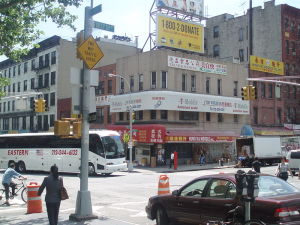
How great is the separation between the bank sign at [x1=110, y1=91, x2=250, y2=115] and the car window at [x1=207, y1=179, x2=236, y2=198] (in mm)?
30685

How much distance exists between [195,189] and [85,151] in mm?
3730

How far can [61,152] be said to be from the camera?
33.2 meters

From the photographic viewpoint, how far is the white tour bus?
3112 centimetres

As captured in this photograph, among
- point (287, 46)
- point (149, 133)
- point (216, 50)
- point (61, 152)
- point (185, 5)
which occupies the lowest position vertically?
point (61, 152)

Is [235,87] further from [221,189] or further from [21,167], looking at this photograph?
[221,189]

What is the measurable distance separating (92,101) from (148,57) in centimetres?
Answer: 3074

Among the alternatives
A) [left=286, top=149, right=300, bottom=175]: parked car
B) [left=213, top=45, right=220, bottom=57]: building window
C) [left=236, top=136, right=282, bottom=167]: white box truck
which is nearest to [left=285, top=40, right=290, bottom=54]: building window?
[left=213, top=45, right=220, bottom=57]: building window

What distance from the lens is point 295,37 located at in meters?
60.0

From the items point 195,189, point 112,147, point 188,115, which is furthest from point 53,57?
point 195,189

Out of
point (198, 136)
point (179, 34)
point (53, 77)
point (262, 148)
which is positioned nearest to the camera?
point (262, 148)

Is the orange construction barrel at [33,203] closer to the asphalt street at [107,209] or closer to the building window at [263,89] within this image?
the asphalt street at [107,209]

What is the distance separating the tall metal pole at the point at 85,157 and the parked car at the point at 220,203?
186 centimetres

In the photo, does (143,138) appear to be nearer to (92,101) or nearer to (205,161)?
(205,161)

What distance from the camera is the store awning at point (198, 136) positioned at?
131 feet
